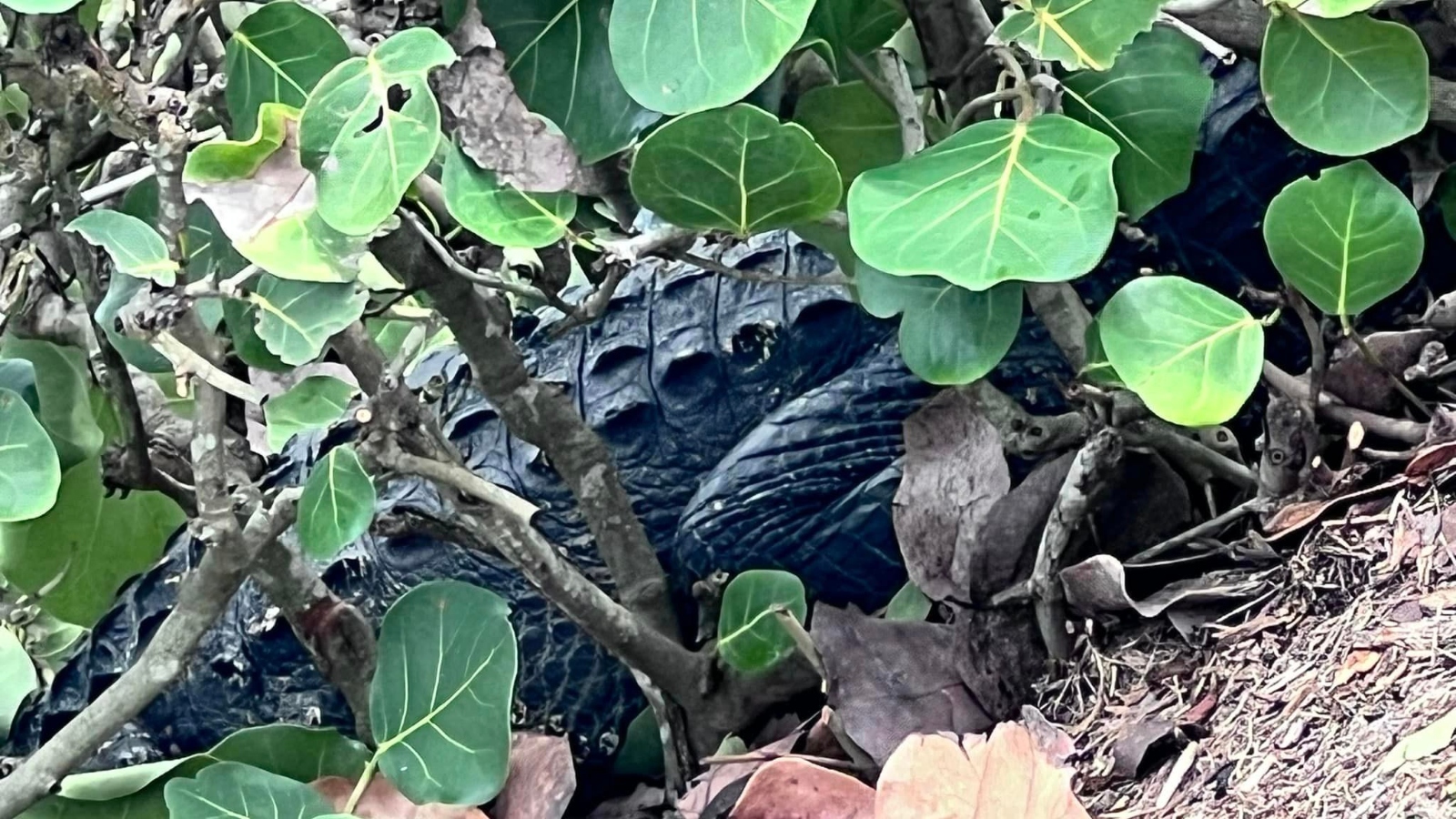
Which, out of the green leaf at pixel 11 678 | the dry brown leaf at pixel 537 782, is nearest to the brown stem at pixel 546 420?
the dry brown leaf at pixel 537 782

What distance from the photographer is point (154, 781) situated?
3.10 feet

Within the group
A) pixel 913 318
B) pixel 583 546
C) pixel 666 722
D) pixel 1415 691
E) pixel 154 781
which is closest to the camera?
pixel 1415 691

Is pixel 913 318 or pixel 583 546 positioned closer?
pixel 913 318

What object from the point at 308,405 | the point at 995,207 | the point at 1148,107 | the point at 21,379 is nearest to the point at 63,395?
the point at 21,379

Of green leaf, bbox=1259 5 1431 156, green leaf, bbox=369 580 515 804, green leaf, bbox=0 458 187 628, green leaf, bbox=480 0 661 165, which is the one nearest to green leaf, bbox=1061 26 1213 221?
green leaf, bbox=1259 5 1431 156

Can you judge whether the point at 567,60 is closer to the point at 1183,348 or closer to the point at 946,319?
the point at 946,319

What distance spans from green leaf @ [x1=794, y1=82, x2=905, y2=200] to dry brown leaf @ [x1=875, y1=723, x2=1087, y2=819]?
36cm

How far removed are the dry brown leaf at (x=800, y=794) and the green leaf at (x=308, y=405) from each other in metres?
0.42

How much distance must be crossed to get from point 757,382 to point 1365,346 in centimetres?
57

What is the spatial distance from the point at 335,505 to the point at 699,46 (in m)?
0.38

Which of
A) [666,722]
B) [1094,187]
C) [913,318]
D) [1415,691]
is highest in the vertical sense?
[1094,187]

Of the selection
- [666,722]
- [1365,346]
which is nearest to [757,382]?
[666,722]

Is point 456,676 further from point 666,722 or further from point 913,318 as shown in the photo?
point 913,318

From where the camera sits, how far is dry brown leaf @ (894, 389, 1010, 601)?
0.94 meters
